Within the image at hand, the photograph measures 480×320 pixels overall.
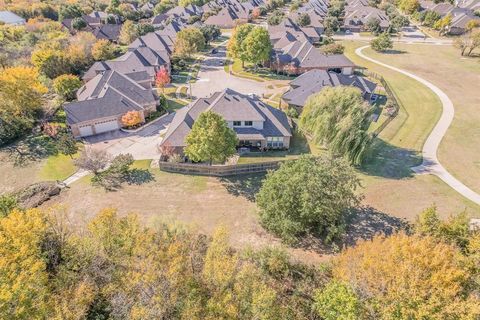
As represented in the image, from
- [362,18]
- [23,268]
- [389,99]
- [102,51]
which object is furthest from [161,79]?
[362,18]

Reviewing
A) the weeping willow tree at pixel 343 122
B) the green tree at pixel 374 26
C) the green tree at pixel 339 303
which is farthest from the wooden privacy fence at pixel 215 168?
the green tree at pixel 374 26

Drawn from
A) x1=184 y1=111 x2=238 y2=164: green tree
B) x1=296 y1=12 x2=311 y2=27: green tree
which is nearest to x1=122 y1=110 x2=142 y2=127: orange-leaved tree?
x1=184 y1=111 x2=238 y2=164: green tree

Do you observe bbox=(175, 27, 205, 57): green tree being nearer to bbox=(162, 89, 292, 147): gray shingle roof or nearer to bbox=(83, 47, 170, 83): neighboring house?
bbox=(83, 47, 170, 83): neighboring house

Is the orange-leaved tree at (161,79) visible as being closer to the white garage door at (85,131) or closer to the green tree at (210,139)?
the white garage door at (85,131)

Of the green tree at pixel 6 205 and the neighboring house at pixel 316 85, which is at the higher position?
the neighboring house at pixel 316 85

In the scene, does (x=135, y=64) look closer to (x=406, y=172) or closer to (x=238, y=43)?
(x=238, y=43)

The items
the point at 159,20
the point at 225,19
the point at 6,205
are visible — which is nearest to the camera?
the point at 6,205
